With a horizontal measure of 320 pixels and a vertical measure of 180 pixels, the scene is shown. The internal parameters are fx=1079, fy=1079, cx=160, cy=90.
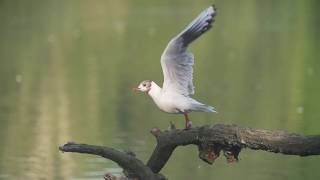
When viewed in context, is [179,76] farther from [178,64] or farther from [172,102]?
[172,102]

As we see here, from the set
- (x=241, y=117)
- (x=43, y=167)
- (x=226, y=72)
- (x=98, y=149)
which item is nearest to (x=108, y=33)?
(x=226, y=72)

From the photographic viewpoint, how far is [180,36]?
857 centimetres

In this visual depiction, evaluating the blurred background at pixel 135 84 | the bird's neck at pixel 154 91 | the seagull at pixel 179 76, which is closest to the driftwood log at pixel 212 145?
the seagull at pixel 179 76

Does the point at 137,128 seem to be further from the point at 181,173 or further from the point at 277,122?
the point at 181,173

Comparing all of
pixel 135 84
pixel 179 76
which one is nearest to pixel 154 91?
pixel 179 76

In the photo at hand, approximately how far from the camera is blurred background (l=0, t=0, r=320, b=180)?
1636cm

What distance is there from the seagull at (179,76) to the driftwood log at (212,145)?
0.51 ft

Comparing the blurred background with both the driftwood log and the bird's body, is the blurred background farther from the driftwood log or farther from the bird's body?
the bird's body

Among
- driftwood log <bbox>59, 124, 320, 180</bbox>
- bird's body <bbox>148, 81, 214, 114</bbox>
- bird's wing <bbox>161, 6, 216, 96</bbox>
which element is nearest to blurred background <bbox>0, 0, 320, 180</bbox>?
driftwood log <bbox>59, 124, 320, 180</bbox>

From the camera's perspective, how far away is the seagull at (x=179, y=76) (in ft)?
28.0

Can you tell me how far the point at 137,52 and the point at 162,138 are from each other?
27397 millimetres

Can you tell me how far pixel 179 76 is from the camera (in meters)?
8.82

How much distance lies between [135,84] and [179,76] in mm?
17165

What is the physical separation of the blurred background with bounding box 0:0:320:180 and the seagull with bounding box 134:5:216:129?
6.34 metres
